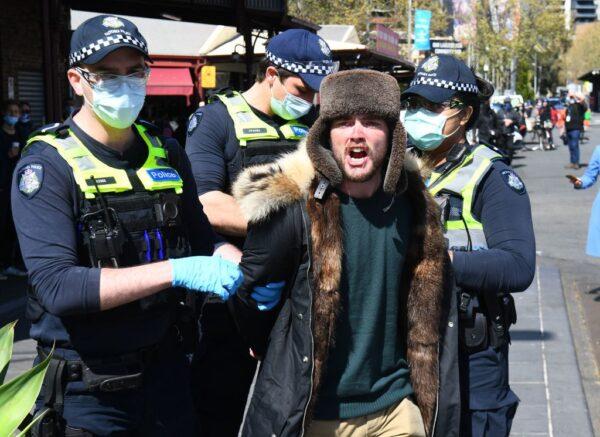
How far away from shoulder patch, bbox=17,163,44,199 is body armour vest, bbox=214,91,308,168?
1.37 metres

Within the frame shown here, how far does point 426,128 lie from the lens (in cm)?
350

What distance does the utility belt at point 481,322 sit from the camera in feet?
10.8

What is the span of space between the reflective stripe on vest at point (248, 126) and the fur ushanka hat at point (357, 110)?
4.21ft

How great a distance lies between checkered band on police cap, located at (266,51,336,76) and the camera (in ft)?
13.6

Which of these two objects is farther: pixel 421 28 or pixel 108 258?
pixel 421 28

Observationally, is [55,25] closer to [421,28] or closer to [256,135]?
[256,135]

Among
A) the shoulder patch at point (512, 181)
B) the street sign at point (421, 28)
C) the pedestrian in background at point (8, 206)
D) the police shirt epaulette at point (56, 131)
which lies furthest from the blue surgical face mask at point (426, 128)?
the street sign at point (421, 28)

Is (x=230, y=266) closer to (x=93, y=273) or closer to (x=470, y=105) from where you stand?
(x=93, y=273)

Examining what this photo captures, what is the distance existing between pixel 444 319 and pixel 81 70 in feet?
4.62

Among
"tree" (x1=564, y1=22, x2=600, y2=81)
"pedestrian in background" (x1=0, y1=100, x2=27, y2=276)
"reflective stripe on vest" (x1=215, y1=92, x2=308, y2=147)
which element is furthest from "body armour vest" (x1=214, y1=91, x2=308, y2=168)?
"tree" (x1=564, y1=22, x2=600, y2=81)

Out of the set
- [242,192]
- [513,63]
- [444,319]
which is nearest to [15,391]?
[242,192]

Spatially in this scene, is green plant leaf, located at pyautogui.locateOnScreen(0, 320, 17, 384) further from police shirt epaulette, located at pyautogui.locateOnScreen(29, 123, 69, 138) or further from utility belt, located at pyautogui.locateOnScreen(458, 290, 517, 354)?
utility belt, located at pyautogui.locateOnScreen(458, 290, 517, 354)

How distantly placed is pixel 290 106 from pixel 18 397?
2.10 metres

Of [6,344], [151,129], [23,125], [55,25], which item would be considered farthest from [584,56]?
[6,344]
